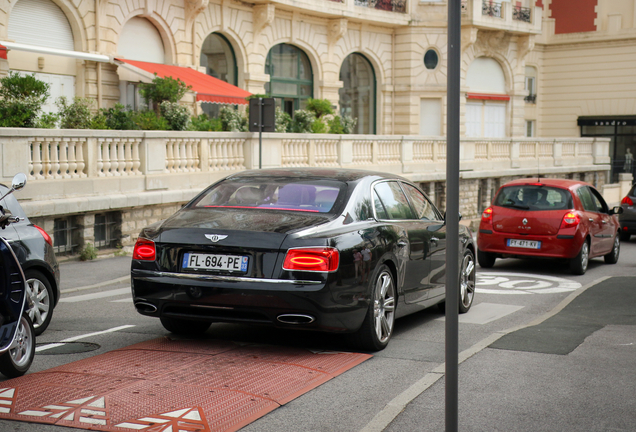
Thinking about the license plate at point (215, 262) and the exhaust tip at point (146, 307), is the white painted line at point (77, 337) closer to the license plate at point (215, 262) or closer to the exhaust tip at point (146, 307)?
the exhaust tip at point (146, 307)

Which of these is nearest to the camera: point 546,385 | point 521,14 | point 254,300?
point 546,385

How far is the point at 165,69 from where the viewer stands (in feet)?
83.6

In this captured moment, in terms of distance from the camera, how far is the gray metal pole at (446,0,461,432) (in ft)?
11.9

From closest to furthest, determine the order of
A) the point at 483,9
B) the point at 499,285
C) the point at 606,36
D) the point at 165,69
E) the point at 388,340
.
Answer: the point at 388,340, the point at 499,285, the point at 165,69, the point at 483,9, the point at 606,36

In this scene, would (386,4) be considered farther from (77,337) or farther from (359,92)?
(77,337)

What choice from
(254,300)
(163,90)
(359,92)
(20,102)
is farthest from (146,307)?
(359,92)

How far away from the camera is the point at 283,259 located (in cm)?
624

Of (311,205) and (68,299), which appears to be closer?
(311,205)

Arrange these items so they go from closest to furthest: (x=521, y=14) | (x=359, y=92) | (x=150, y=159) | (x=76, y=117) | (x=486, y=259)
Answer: (x=486, y=259), (x=150, y=159), (x=76, y=117), (x=359, y=92), (x=521, y=14)

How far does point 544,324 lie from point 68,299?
5.57 metres

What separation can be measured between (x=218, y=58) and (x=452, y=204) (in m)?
27.8

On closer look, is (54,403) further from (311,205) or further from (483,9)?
(483,9)

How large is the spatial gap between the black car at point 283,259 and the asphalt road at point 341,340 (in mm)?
416

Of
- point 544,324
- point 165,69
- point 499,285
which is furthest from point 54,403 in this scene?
point 165,69
